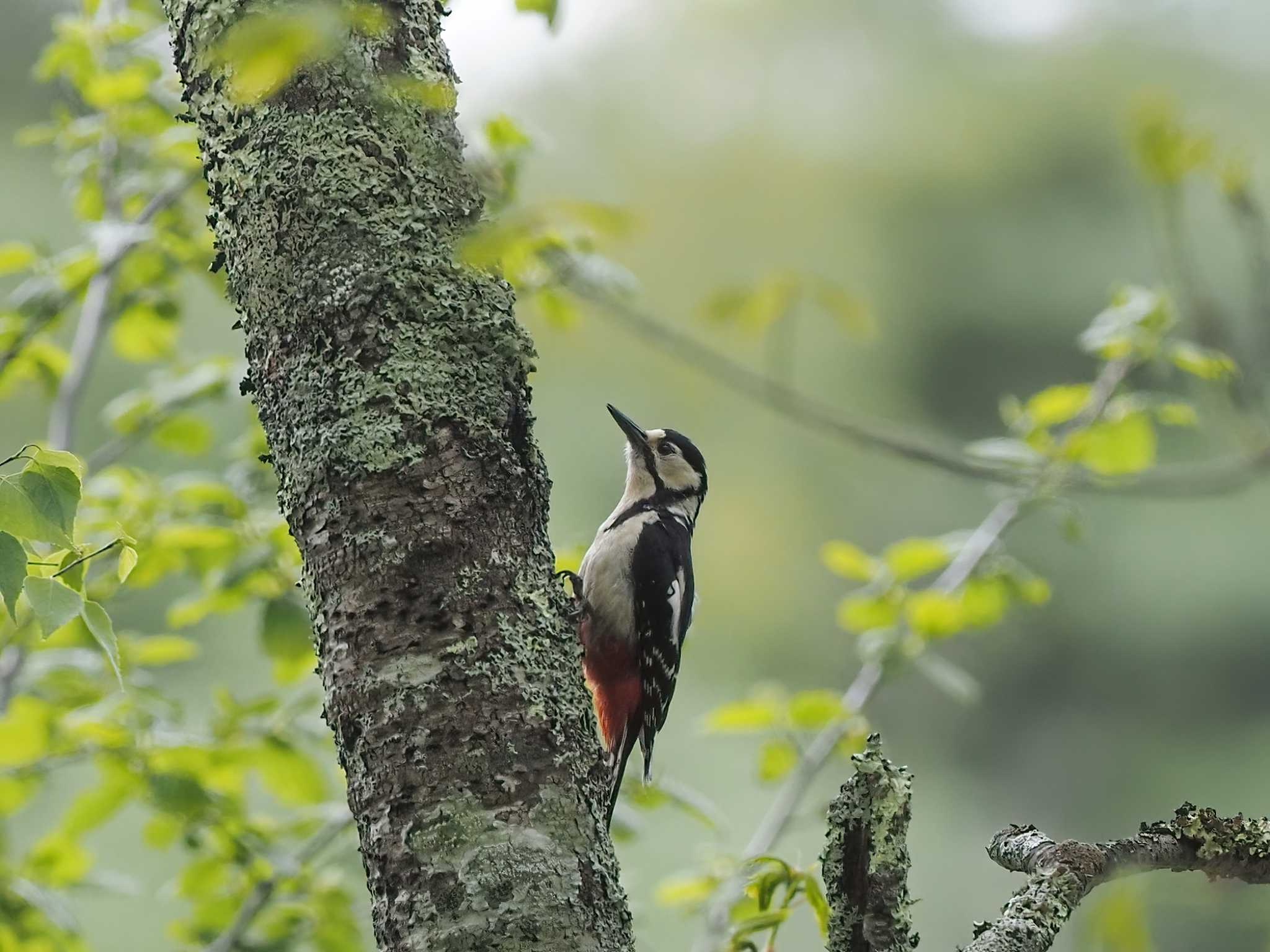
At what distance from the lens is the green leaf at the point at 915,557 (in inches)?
106

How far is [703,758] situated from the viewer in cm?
622

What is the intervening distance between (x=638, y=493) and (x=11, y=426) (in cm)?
314

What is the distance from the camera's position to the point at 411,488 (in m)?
1.20

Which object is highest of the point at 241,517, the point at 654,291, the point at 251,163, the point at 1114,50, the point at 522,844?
the point at 1114,50

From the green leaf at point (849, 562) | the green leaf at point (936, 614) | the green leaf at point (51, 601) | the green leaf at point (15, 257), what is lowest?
the green leaf at point (51, 601)

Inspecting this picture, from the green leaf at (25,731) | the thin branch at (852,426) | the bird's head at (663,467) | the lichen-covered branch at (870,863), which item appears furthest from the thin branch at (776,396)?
the bird's head at (663,467)

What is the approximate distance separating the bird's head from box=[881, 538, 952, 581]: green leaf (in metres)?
0.71

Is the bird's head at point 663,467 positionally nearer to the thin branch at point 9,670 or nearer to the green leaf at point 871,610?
the green leaf at point 871,610

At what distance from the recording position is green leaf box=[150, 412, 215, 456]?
2.85 m

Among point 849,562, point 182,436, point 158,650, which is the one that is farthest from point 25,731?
point 849,562

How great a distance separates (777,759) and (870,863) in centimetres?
173

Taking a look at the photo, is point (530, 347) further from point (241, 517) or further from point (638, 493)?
point (638, 493)

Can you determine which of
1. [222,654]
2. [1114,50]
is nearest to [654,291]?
[222,654]

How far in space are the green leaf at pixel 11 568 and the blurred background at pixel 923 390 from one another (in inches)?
125
